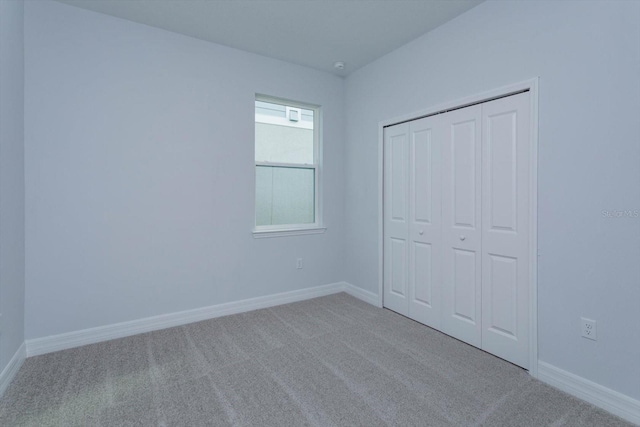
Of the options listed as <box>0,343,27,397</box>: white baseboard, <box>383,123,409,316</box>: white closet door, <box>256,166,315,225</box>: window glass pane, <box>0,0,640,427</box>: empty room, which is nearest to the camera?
<box>0,0,640,427</box>: empty room

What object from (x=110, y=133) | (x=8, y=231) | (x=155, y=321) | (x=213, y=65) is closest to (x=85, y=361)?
(x=155, y=321)

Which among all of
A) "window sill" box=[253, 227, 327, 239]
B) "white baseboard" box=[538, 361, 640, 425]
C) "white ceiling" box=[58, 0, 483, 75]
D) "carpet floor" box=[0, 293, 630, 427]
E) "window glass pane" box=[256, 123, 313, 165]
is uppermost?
"white ceiling" box=[58, 0, 483, 75]

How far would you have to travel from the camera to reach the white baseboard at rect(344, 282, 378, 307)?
3.64 metres

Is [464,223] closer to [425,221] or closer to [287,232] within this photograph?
[425,221]

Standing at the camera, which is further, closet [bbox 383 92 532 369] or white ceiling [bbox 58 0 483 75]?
white ceiling [bbox 58 0 483 75]

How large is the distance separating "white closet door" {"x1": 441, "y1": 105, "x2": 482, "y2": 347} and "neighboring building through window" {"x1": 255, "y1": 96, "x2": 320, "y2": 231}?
166cm

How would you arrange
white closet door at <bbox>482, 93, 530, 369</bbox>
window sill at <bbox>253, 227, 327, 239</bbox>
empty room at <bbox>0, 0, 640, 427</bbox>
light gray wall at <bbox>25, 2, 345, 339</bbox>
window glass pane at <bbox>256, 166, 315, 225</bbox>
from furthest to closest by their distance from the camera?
1. window glass pane at <bbox>256, 166, 315, 225</bbox>
2. window sill at <bbox>253, 227, 327, 239</bbox>
3. light gray wall at <bbox>25, 2, 345, 339</bbox>
4. white closet door at <bbox>482, 93, 530, 369</bbox>
5. empty room at <bbox>0, 0, 640, 427</bbox>

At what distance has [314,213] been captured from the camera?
4.00 meters

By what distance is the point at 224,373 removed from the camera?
7.23ft

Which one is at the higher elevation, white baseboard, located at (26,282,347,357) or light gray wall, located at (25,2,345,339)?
light gray wall, located at (25,2,345,339)

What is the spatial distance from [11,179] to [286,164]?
7.74 feet

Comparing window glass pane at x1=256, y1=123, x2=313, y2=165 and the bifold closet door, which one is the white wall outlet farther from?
window glass pane at x1=256, y1=123, x2=313, y2=165

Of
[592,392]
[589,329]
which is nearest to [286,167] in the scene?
[589,329]

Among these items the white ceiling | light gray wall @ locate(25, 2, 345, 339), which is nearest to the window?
light gray wall @ locate(25, 2, 345, 339)
